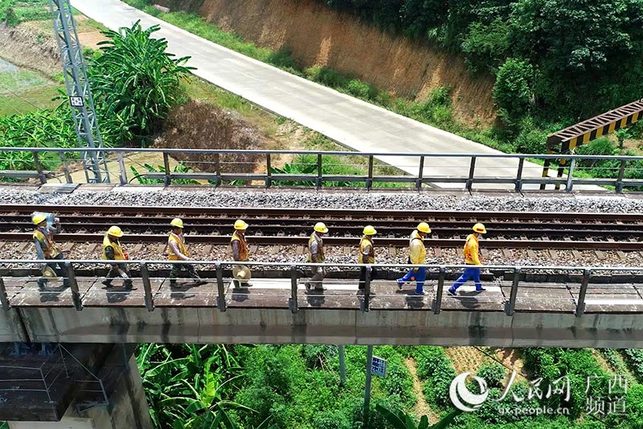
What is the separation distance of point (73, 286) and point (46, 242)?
3.92 feet

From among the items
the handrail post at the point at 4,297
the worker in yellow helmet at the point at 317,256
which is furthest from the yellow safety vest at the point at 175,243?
the handrail post at the point at 4,297

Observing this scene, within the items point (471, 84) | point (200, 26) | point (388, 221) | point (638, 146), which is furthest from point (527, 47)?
point (200, 26)

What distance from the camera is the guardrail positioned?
15250mm

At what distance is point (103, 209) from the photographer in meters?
14.7

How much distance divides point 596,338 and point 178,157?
23.6 m

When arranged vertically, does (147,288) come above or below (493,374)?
above

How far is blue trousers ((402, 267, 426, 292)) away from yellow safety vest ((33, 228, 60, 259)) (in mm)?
6377

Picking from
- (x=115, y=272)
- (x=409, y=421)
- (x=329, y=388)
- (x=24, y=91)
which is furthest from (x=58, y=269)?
(x=24, y=91)

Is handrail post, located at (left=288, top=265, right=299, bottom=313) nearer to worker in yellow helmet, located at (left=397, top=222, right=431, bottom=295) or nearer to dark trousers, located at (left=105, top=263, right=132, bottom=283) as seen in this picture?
worker in yellow helmet, located at (left=397, top=222, right=431, bottom=295)

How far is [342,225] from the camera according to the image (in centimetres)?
1405

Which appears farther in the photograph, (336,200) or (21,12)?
(21,12)

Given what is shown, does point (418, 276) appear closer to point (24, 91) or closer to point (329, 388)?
point (329, 388)

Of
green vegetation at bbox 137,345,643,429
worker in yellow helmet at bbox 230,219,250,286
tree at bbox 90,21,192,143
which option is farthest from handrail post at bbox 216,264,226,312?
tree at bbox 90,21,192,143

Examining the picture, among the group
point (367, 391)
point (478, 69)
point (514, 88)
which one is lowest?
point (367, 391)
